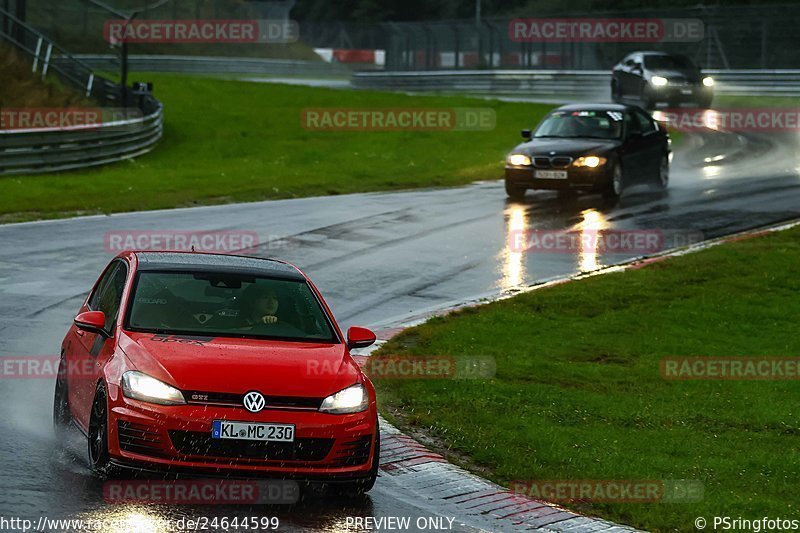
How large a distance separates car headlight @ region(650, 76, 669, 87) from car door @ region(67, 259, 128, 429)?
3341cm

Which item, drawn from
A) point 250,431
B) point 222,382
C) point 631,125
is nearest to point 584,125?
point 631,125

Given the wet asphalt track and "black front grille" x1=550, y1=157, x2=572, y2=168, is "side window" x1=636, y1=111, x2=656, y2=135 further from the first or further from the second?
"black front grille" x1=550, y1=157, x2=572, y2=168

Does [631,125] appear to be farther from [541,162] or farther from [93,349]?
[93,349]

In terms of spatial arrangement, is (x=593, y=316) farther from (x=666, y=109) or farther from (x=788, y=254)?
(x=666, y=109)

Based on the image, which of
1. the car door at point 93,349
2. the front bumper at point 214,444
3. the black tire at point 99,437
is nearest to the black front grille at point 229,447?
the front bumper at point 214,444

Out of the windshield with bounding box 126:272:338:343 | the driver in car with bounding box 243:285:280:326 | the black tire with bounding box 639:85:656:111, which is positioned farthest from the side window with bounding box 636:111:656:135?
the driver in car with bounding box 243:285:280:326

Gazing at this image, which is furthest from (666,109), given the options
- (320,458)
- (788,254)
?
(320,458)

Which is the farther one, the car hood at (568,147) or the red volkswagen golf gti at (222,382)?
the car hood at (568,147)

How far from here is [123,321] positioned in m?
8.98

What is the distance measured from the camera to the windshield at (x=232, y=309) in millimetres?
9078

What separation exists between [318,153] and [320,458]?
28459 millimetres

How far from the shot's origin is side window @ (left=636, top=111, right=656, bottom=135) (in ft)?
89.2

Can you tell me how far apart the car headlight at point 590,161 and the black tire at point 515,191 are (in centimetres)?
118

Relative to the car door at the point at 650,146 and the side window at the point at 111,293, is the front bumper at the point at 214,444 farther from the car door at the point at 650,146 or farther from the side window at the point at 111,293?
the car door at the point at 650,146
